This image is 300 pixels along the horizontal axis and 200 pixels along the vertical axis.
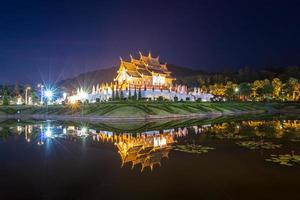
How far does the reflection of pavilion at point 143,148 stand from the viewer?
56.5ft

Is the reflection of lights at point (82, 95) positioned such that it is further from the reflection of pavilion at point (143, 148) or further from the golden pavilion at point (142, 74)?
the reflection of pavilion at point (143, 148)

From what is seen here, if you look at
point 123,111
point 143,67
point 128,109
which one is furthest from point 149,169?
point 143,67

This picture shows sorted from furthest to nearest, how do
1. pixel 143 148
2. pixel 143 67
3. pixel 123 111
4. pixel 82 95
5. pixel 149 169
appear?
1. pixel 143 67
2. pixel 82 95
3. pixel 123 111
4. pixel 143 148
5. pixel 149 169

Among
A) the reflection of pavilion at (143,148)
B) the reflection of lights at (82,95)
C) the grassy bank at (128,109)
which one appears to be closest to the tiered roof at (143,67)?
the reflection of lights at (82,95)

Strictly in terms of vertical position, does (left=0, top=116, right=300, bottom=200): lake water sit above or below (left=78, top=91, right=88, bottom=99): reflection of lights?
below

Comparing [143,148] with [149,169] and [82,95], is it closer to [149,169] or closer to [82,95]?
[149,169]

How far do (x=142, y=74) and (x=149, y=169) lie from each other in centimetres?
6504

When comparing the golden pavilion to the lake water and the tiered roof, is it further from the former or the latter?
the lake water

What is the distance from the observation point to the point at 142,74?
261 ft

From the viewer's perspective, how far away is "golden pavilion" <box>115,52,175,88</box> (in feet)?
247

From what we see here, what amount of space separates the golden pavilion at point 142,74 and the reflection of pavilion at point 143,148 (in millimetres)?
44946

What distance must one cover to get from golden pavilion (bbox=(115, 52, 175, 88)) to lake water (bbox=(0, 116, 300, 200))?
49.2 metres

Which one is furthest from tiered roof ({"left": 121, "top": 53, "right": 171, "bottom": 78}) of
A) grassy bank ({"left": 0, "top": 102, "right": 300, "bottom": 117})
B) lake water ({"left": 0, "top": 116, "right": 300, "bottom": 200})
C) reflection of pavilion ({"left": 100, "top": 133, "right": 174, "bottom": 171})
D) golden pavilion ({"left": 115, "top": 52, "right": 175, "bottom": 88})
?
lake water ({"left": 0, "top": 116, "right": 300, "bottom": 200})

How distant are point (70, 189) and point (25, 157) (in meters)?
7.46
